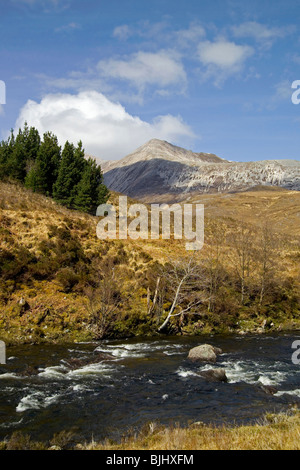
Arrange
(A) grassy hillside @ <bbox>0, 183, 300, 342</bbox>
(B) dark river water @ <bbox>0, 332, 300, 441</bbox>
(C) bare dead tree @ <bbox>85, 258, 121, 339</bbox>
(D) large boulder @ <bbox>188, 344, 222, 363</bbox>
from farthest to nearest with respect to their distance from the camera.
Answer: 1. (C) bare dead tree @ <bbox>85, 258, 121, 339</bbox>
2. (A) grassy hillside @ <bbox>0, 183, 300, 342</bbox>
3. (D) large boulder @ <bbox>188, 344, 222, 363</bbox>
4. (B) dark river water @ <bbox>0, 332, 300, 441</bbox>

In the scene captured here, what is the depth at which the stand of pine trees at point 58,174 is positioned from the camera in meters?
53.9

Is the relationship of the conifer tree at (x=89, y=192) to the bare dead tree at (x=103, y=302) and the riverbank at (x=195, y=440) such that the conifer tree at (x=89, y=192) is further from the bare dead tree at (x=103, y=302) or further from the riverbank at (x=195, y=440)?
the riverbank at (x=195, y=440)

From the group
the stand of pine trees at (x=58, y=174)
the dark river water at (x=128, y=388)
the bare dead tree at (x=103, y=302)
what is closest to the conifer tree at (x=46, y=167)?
the stand of pine trees at (x=58, y=174)

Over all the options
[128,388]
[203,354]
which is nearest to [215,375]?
[203,354]

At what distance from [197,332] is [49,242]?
17.7m

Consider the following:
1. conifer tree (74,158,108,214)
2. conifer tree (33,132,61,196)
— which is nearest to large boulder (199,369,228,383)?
conifer tree (74,158,108,214)

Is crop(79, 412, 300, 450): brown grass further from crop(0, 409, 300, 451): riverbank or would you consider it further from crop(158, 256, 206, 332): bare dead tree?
crop(158, 256, 206, 332): bare dead tree

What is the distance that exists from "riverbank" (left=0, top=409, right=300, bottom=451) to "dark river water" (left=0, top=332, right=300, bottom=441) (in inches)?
40.5

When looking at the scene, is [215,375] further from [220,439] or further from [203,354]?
[220,439]

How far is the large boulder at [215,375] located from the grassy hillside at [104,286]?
33.4 ft

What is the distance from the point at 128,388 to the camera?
16641mm

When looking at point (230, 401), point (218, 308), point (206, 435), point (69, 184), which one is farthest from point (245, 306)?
point (69, 184)

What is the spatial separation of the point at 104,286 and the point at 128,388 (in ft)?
42.3

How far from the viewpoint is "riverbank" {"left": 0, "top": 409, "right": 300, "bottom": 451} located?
8430 mm
